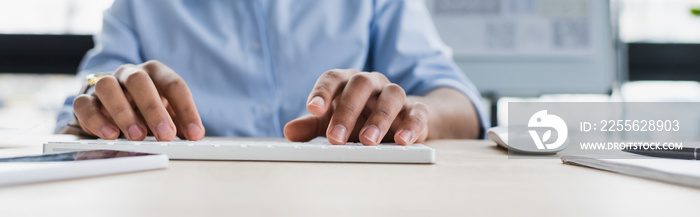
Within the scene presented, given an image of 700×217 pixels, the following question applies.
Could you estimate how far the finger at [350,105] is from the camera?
43 cm

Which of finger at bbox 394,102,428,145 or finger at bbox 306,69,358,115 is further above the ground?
finger at bbox 306,69,358,115

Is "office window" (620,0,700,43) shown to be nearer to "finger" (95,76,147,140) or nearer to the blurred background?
the blurred background

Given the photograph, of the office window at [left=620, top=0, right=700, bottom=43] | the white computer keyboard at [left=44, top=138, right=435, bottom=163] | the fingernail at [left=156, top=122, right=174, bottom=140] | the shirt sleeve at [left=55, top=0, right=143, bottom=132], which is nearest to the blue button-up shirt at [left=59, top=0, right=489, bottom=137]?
the shirt sleeve at [left=55, top=0, right=143, bottom=132]

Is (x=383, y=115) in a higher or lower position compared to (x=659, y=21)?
higher

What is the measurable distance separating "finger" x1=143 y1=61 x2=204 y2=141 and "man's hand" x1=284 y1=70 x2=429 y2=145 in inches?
3.8

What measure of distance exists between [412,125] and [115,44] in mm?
669

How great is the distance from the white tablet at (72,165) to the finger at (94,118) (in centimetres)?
21

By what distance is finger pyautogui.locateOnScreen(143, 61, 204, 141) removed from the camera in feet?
1.65

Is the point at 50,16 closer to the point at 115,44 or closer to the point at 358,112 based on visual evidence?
the point at 115,44

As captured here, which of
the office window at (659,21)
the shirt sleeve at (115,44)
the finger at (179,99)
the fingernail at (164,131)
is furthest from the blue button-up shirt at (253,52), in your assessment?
the office window at (659,21)

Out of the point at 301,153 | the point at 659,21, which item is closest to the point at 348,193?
the point at 301,153

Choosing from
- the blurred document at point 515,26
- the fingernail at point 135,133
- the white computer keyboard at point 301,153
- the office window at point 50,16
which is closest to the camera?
the white computer keyboard at point 301,153

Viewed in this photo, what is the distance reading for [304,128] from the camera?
537mm

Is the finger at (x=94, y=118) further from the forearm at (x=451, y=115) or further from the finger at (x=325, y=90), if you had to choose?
the forearm at (x=451, y=115)
